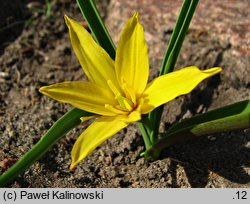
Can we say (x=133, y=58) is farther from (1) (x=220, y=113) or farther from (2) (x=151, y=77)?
(2) (x=151, y=77)

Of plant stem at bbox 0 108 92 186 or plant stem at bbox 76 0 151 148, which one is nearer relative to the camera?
plant stem at bbox 0 108 92 186

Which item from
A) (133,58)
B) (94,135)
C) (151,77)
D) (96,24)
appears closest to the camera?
(94,135)

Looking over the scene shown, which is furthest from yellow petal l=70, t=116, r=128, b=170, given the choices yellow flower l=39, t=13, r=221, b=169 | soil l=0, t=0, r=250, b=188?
soil l=0, t=0, r=250, b=188

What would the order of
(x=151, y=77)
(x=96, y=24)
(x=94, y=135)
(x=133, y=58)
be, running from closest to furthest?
(x=94, y=135), (x=133, y=58), (x=96, y=24), (x=151, y=77)

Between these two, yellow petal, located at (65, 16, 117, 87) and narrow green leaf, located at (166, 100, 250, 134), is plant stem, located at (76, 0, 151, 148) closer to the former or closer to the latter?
yellow petal, located at (65, 16, 117, 87)

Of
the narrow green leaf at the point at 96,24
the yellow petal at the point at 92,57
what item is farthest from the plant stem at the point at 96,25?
the yellow petal at the point at 92,57

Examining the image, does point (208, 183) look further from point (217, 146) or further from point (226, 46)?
point (226, 46)

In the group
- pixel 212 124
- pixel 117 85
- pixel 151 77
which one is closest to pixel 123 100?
pixel 117 85
